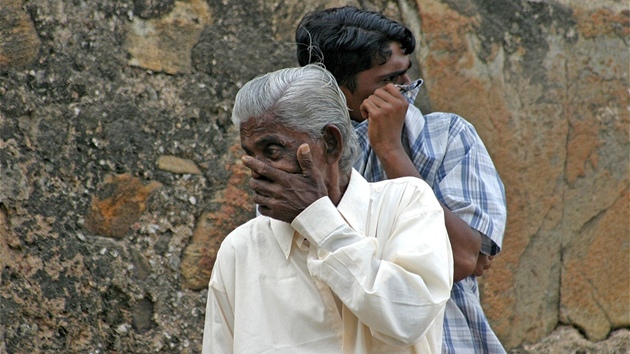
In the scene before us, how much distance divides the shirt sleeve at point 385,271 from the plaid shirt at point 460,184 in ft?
1.46

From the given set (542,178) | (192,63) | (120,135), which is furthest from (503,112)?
(120,135)

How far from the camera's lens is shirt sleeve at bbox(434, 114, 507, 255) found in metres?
2.37

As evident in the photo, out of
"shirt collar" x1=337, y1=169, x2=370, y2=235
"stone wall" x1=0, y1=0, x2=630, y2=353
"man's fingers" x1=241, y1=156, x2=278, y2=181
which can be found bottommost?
"stone wall" x1=0, y1=0, x2=630, y2=353

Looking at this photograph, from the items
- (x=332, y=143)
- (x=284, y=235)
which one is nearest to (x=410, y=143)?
(x=332, y=143)

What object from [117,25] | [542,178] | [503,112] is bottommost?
[542,178]

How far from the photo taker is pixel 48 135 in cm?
268

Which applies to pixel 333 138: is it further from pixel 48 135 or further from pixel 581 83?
pixel 581 83

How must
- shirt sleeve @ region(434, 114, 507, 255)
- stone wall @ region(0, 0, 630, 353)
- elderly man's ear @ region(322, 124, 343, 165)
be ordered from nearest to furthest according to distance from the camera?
elderly man's ear @ region(322, 124, 343, 165), shirt sleeve @ region(434, 114, 507, 255), stone wall @ region(0, 0, 630, 353)

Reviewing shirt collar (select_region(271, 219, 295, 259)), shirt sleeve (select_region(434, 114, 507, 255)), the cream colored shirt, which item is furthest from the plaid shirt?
shirt collar (select_region(271, 219, 295, 259))

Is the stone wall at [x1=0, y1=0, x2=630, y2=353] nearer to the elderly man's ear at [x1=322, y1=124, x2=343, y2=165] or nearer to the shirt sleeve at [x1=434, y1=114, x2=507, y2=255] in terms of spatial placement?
the shirt sleeve at [x1=434, y1=114, x2=507, y2=255]

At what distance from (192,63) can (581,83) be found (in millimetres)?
1443

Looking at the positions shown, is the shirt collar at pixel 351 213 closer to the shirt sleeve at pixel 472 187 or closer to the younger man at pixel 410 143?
the younger man at pixel 410 143

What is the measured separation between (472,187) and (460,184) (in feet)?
0.11

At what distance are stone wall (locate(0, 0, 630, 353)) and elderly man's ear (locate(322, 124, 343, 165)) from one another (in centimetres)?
87
